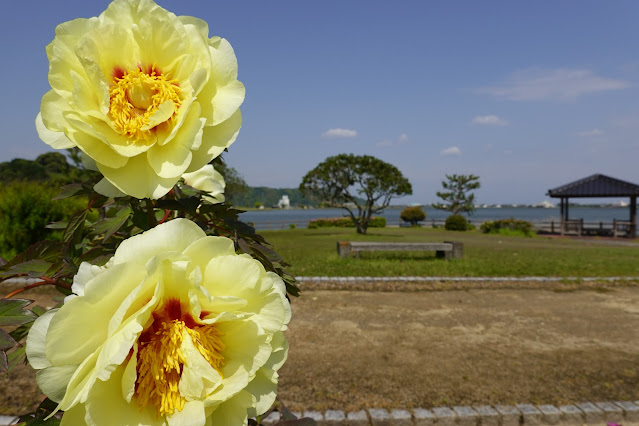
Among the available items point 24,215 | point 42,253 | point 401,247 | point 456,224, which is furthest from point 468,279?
point 456,224

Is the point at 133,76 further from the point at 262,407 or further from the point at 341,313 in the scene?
the point at 341,313

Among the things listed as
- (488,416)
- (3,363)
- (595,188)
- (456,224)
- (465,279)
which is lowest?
(488,416)

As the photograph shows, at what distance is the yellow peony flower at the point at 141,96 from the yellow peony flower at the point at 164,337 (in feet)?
0.41

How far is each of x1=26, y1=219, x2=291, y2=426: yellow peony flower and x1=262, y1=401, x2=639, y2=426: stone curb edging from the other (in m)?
3.07

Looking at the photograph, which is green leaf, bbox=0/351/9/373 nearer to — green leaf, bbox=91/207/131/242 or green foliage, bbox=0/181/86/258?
green leaf, bbox=91/207/131/242

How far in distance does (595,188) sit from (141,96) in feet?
94.9

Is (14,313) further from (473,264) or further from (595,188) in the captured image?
(595,188)

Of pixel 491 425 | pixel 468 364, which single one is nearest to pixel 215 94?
pixel 491 425

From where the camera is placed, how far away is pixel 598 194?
2394cm

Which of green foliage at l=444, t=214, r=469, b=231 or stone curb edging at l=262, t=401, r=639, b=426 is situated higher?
green foliage at l=444, t=214, r=469, b=231

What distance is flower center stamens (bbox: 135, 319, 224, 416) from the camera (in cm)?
57

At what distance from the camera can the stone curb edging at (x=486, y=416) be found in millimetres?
3361

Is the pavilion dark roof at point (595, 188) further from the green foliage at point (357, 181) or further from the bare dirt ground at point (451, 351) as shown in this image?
the bare dirt ground at point (451, 351)

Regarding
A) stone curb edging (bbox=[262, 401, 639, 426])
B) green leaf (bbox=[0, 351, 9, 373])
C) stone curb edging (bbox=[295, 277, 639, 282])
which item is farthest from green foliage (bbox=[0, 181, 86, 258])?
green leaf (bbox=[0, 351, 9, 373])
